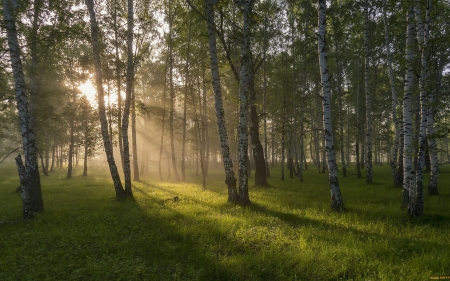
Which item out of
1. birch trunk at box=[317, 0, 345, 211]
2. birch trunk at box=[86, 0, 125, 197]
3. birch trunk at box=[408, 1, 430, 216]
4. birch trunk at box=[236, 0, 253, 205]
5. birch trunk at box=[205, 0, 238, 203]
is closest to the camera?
birch trunk at box=[408, 1, 430, 216]

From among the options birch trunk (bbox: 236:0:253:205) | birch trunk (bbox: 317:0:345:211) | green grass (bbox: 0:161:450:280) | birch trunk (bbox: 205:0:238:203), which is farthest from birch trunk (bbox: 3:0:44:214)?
birch trunk (bbox: 317:0:345:211)

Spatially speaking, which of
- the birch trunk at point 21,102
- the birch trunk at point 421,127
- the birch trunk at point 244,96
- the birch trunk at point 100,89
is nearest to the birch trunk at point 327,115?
the birch trunk at point 421,127

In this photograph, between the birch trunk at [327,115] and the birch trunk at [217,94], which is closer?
the birch trunk at [327,115]

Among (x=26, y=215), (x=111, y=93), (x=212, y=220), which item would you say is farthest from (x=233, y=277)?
(x=111, y=93)

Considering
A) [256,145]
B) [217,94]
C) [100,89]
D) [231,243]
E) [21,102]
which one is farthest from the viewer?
[256,145]

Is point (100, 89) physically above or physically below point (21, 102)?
above

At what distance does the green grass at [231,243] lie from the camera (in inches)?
185

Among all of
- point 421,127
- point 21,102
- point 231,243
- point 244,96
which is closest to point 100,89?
point 21,102

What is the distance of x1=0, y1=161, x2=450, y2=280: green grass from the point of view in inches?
185

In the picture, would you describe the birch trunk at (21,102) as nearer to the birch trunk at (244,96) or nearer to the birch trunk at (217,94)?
the birch trunk at (217,94)

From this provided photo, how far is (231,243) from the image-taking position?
241 inches

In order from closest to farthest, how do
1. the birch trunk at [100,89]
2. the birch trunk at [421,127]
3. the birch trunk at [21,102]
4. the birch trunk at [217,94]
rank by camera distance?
1. the birch trunk at [421,127]
2. the birch trunk at [21,102]
3. the birch trunk at [217,94]
4. the birch trunk at [100,89]

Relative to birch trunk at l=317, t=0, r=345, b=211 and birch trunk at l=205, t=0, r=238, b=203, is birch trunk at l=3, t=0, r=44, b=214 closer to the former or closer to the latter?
birch trunk at l=205, t=0, r=238, b=203

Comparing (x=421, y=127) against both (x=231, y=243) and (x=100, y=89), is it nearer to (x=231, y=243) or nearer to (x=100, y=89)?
(x=231, y=243)
